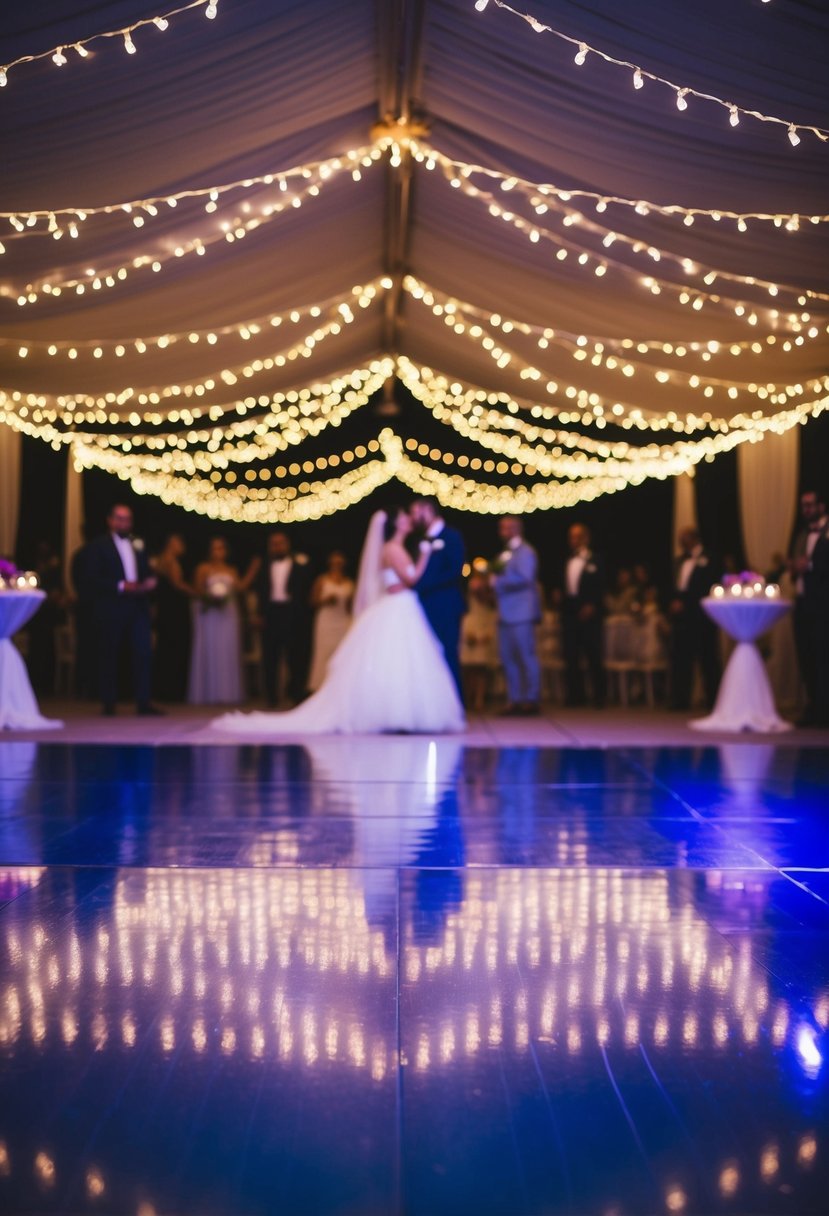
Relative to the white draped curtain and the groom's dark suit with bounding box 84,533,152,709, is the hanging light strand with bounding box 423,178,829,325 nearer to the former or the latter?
the groom's dark suit with bounding box 84,533,152,709

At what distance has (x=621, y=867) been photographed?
11.2 ft

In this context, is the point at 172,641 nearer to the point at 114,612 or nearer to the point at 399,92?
the point at 114,612

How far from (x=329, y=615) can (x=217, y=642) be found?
39.7 inches

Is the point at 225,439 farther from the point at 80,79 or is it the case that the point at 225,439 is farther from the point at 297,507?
the point at 80,79

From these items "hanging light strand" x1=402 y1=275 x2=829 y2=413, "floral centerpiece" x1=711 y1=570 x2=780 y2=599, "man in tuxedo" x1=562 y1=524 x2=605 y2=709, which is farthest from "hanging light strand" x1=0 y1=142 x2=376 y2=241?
"man in tuxedo" x1=562 y1=524 x2=605 y2=709

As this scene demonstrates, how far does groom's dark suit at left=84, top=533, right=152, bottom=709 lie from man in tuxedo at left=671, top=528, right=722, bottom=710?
410 cm

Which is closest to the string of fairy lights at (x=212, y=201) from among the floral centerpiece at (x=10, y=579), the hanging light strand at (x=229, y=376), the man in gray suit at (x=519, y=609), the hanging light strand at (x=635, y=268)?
the hanging light strand at (x=635, y=268)

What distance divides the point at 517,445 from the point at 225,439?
9.33 feet

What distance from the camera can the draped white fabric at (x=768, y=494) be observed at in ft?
33.5

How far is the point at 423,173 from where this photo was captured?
6.92m

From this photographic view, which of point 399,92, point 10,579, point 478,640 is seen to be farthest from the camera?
point 478,640

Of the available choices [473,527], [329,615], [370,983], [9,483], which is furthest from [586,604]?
[370,983]

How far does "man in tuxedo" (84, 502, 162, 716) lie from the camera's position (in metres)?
8.82

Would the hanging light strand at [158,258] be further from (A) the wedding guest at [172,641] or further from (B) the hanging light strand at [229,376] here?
(A) the wedding guest at [172,641]
